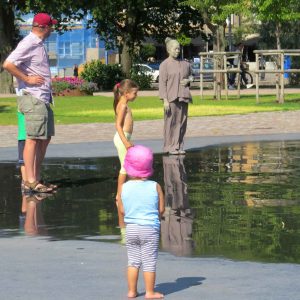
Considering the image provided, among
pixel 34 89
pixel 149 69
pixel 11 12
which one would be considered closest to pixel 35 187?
pixel 34 89

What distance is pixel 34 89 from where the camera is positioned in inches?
504

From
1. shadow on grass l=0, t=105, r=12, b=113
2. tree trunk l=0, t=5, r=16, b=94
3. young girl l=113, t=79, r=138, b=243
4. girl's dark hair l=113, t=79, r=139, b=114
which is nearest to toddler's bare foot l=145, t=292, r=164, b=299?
young girl l=113, t=79, r=138, b=243

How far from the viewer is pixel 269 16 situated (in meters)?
36.4

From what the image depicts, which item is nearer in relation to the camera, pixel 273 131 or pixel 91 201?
pixel 91 201

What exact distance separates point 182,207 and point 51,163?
5280mm

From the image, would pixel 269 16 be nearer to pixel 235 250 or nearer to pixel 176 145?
pixel 176 145

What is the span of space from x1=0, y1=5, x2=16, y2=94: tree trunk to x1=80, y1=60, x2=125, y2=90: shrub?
13.7 feet

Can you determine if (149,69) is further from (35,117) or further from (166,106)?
(35,117)

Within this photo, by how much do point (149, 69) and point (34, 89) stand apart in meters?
55.7

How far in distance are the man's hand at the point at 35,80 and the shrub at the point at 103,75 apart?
132 ft

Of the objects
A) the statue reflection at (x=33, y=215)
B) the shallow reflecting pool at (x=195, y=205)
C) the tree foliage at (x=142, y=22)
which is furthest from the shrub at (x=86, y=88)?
the statue reflection at (x=33, y=215)

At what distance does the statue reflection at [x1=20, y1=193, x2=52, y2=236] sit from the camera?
9889 mm

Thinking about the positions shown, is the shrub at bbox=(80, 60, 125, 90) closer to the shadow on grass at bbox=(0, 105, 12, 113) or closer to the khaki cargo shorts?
the shadow on grass at bbox=(0, 105, 12, 113)

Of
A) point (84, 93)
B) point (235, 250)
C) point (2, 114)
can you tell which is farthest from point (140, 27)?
point (235, 250)
